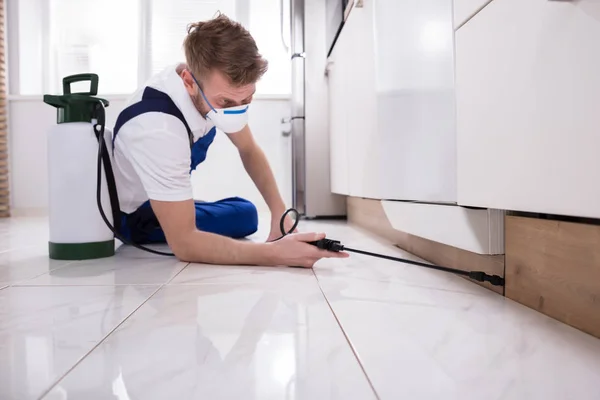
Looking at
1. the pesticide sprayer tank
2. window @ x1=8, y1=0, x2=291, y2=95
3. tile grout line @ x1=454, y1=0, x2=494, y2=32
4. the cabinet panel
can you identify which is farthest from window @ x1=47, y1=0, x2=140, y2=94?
tile grout line @ x1=454, y1=0, x2=494, y2=32

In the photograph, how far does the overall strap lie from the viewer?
41.9 inches

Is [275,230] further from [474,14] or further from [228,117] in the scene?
[474,14]

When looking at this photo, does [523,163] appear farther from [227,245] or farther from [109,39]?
[109,39]

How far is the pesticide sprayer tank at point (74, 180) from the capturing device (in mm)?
1133

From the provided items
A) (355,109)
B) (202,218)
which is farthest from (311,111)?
(202,218)

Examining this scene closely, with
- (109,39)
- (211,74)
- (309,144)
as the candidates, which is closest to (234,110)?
(211,74)

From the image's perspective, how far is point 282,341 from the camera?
53 cm

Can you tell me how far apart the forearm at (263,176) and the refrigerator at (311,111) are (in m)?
0.94

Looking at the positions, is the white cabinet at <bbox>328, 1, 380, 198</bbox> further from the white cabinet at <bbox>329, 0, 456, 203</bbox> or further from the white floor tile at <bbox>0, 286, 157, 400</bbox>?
the white floor tile at <bbox>0, 286, 157, 400</bbox>

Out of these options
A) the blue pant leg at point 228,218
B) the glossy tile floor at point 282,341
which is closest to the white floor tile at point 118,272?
the glossy tile floor at point 282,341

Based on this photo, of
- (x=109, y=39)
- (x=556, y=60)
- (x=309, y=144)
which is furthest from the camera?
(x=109, y=39)

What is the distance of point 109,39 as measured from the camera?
3166mm

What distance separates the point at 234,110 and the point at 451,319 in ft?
2.56

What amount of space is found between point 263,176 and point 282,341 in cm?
108
